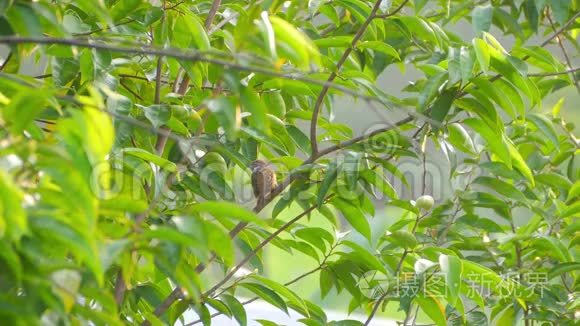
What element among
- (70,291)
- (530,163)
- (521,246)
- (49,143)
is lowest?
(521,246)

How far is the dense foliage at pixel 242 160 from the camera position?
69cm

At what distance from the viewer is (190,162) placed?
48.1 inches

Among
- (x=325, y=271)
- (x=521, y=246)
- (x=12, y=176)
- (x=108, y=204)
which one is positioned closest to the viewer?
(x=12, y=176)

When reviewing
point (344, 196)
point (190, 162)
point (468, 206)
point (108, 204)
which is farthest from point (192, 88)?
point (108, 204)

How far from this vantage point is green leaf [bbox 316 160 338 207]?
1.12 metres

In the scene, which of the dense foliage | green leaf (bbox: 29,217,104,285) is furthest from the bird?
green leaf (bbox: 29,217,104,285)

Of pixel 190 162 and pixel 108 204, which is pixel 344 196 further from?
pixel 108 204

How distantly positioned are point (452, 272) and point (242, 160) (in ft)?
1.03

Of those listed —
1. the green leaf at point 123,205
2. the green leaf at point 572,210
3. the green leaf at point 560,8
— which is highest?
the green leaf at point 560,8

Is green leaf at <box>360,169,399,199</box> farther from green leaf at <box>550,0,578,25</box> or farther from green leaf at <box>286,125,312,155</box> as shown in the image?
green leaf at <box>550,0,578,25</box>

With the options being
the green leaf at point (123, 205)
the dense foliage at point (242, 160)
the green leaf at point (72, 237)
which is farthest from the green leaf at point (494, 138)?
the green leaf at point (72, 237)

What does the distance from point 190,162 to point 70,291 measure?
55 centimetres

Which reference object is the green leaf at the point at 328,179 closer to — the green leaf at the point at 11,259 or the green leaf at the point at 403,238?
the green leaf at the point at 403,238

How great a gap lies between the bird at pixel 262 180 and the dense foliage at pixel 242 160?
24 millimetres
